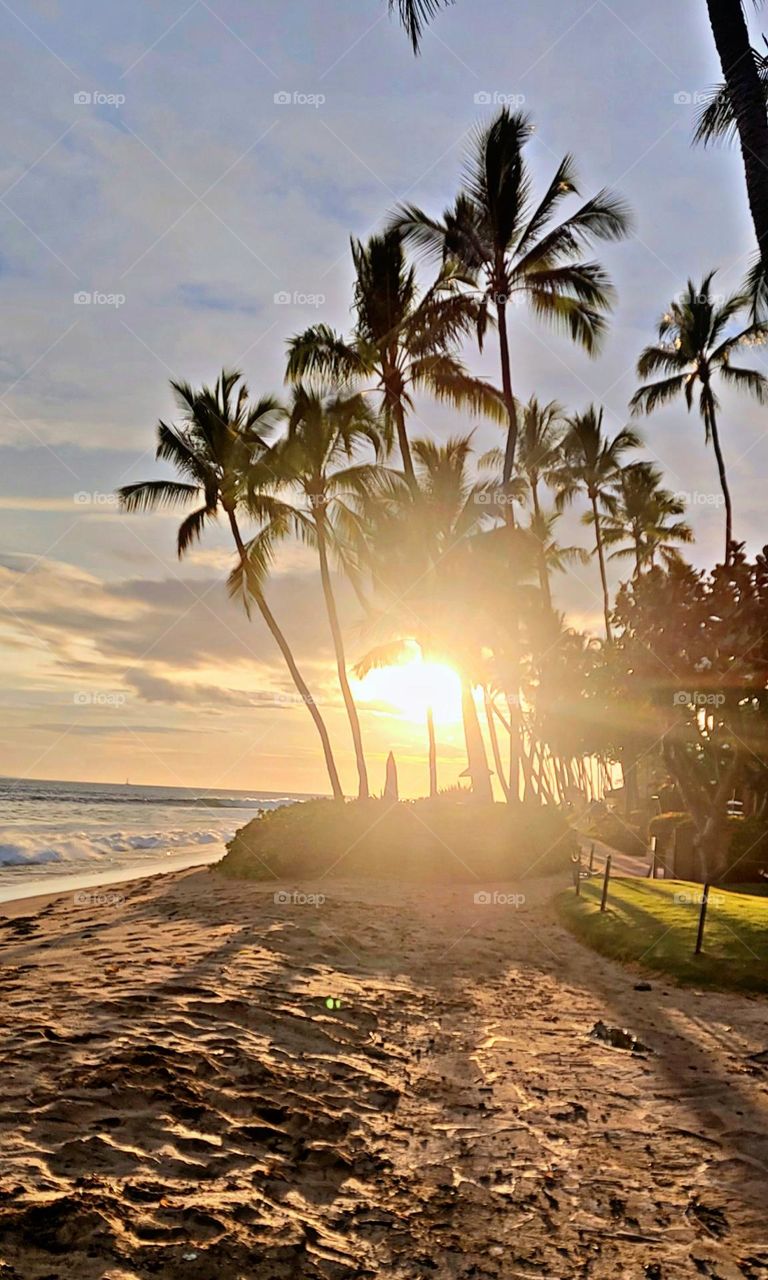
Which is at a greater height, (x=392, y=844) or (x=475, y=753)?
(x=475, y=753)

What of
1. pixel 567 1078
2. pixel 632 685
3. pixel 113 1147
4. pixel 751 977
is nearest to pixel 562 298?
pixel 632 685

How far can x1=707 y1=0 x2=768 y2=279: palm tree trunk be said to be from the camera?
967 centimetres

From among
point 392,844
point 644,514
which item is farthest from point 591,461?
point 392,844

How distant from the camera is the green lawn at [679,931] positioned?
9.33m

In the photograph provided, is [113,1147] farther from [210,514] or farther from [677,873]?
[210,514]

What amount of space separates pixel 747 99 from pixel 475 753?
19.1 m

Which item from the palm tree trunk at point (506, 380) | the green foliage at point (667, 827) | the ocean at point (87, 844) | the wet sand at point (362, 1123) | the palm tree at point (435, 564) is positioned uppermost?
the palm tree trunk at point (506, 380)

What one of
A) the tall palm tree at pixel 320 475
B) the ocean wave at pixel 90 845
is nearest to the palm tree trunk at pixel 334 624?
the tall palm tree at pixel 320 475

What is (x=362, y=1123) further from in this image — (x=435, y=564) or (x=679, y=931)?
(x=435, y=564)

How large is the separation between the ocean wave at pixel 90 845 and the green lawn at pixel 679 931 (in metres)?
21.5

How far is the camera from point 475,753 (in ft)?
85.3

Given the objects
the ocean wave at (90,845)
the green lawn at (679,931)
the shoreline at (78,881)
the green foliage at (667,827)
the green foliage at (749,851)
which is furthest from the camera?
the ocean wave at (90,845)

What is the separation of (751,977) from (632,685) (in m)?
12.4

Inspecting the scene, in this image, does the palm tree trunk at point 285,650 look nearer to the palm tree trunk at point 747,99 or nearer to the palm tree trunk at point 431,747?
the palm tree trunk at point 431,747
